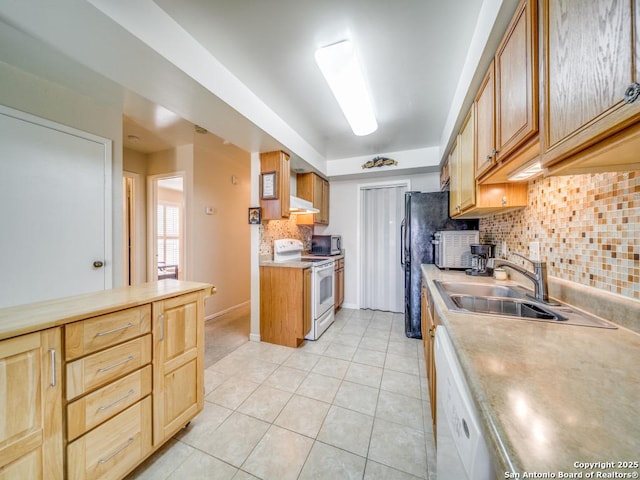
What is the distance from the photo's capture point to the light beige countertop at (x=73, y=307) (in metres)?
0.86

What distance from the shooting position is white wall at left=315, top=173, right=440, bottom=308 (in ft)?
13.4

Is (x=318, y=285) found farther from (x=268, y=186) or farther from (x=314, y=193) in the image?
(x=314, y=193)

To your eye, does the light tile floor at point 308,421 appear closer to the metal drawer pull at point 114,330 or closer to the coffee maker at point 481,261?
the metal drawer pull at point 114,330

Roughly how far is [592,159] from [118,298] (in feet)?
6.37

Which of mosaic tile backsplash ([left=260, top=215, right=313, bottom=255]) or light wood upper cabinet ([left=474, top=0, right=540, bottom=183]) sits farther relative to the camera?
mosaic tile backsplash ([left=260, top=215, right=313, bottom=255])

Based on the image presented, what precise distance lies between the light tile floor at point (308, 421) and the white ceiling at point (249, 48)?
2.20 meters

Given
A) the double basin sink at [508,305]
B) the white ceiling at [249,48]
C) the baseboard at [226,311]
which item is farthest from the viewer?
the baseboard at [226,311]

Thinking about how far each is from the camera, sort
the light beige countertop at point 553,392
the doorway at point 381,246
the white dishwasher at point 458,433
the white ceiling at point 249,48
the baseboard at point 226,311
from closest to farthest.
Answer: the light beige countertop at point 553,392, the white dishwasher at point 458,433, the white ceiling at point 249,48, the baseboard at point 226,311, the doorway at point 381,246

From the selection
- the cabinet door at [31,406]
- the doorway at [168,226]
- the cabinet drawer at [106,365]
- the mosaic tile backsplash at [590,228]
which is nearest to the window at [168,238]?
the doorway at [168,226]

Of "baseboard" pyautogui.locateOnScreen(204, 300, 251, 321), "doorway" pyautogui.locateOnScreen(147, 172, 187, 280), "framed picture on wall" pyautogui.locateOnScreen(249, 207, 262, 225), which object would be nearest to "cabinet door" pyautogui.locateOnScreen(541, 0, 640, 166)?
"framed picture on wall" pyautogui.locateOnScreen(249, 207, 262, 225)

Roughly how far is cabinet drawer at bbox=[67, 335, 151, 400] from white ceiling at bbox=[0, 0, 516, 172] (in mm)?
1502

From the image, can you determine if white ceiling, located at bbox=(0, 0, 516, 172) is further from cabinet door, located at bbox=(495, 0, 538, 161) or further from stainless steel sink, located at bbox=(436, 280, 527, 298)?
stainless steel sink, located at bbox=(436, 280, 527, 298)

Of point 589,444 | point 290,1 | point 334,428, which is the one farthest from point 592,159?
point 334,428

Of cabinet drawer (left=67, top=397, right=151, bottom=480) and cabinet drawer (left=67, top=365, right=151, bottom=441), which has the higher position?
cabinet drawer (left=67, top=365, right=151, bottom=441)
